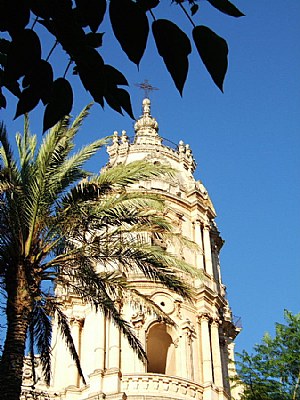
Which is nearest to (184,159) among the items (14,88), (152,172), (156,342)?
(156,342)

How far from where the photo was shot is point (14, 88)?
434 cm

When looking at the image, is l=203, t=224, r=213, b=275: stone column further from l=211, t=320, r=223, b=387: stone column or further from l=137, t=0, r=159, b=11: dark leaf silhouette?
l=137, t=0, r=159, b=11: dark leaf silhouette

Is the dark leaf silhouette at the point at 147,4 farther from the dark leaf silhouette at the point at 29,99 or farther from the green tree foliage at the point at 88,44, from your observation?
the dark leaf silhouette at the point at 29,99

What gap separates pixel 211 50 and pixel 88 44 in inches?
31.2

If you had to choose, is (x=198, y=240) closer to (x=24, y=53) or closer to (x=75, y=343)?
(x=75, y=343)

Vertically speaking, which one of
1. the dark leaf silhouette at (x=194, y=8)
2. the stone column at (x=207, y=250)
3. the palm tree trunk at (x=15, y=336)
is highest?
the stone column at (x=207, y=250)

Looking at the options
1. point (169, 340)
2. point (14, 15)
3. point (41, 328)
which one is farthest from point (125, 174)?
point (169, 340)

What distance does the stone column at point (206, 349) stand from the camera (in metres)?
24.5

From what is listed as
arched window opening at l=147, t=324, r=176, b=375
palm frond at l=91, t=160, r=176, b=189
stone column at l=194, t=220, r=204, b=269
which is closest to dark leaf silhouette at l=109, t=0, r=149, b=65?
palm frond at l=91, t=160, r=176, b=189

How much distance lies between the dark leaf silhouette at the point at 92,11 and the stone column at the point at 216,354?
22.6 metres

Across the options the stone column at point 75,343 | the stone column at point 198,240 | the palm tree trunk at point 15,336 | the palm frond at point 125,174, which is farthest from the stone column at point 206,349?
the palm tree trunk at point 15,336

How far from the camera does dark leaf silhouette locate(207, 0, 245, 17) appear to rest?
334cm

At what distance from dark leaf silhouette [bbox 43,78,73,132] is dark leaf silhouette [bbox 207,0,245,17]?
3.14 feet

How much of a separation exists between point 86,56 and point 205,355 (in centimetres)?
2242
